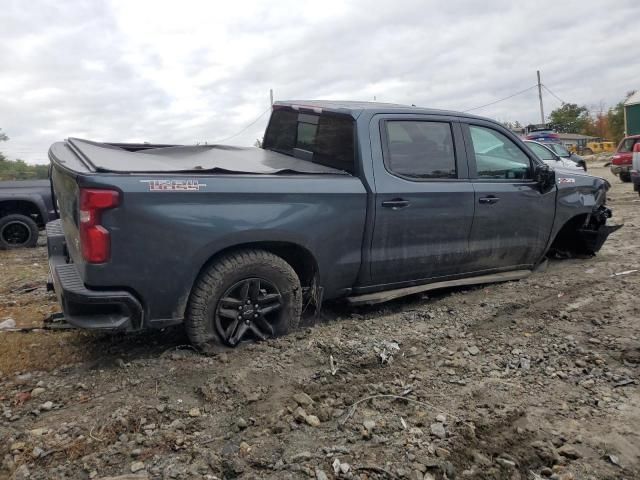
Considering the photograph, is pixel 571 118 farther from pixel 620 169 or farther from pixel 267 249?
pixel 267 249

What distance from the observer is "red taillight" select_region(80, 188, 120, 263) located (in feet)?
9.80

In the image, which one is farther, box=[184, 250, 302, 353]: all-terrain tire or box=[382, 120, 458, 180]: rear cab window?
box=[382, 120, 458, 180]: rear cab window

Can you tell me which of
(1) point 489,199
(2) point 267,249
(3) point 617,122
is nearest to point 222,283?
(2) point 267,249

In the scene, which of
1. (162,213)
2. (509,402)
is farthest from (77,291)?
(509,402)

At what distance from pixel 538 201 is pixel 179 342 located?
3.45 meters

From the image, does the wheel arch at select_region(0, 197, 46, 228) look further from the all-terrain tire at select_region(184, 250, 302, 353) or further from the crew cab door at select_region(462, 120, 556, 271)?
the crew cab door at select_region(462, 120, 556, 271)

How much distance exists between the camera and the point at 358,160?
13.1ft

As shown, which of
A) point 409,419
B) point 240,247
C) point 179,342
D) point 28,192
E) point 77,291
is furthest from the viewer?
point 28,192

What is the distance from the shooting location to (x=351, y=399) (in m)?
2.99

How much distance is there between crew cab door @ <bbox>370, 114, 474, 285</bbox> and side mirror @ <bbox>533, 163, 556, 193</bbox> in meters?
0.91

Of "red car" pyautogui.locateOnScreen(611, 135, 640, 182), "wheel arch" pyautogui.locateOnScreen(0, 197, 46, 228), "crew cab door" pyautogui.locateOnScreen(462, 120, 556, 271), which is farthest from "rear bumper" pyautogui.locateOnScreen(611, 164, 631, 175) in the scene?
"wheel arch" pyautogui.locateOnScreen(0, 197, 46, 228)

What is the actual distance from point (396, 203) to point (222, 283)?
4.78ft

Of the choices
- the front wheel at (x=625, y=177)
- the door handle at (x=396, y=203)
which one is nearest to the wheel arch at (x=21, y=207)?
the door handle at (x=396, y=203)

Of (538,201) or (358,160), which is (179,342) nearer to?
(358,160)
